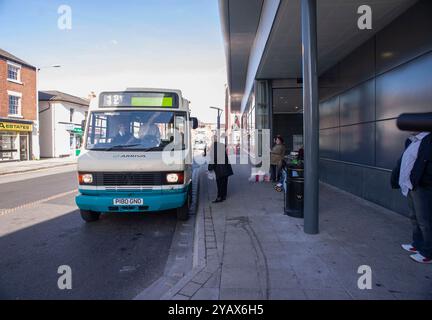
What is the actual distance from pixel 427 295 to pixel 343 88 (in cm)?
724

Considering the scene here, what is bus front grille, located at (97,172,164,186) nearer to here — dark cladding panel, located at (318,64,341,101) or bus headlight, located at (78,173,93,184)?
bus headlight, located at (78,173,93,184)

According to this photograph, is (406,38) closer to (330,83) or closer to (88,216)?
(330,83)

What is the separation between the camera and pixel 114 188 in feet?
17.8

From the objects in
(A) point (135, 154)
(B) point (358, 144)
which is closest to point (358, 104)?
→ (B) point (358, 144)

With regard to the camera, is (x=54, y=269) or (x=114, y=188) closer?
(x=54, y=269)

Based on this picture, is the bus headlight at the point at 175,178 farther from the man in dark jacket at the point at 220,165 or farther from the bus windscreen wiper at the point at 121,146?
the man in dark jacket at the point at 220,165

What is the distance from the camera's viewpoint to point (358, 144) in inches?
317

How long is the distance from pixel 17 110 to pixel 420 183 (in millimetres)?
28335

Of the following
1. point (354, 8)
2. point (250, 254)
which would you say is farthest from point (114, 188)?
point (354, 8)

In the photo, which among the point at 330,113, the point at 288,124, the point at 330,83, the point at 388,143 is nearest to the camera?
the point at 388,143

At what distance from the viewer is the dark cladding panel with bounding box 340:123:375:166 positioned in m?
7.37

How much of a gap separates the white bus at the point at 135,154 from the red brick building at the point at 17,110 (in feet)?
69.8

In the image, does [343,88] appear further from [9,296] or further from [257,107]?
[9,296]
